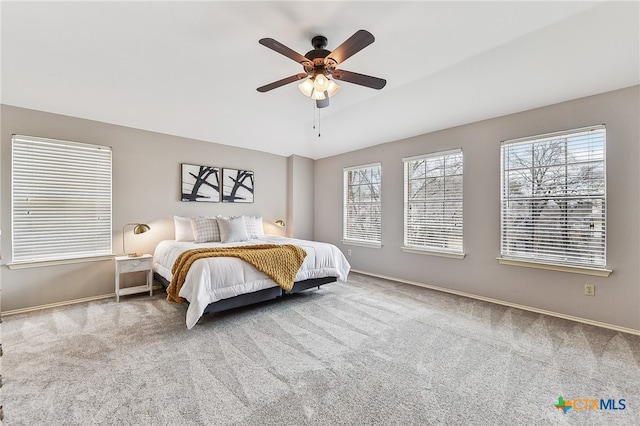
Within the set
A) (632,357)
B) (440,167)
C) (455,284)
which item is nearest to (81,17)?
(440,167)

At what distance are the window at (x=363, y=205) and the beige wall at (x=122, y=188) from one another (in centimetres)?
171

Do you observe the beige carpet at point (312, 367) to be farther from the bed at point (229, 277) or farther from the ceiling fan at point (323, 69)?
the ceiling fan at point (323, 69)

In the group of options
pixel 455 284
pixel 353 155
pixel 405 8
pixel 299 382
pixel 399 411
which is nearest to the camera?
pixel 399 411

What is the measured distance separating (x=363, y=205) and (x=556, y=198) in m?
2.89

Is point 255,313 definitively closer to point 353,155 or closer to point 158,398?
point 158,398

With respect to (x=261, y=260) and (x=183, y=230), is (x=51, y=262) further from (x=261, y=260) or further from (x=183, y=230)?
(x=261, y=260)

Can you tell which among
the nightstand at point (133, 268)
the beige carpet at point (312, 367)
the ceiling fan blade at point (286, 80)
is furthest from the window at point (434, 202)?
the nightstand at point (133, 268)

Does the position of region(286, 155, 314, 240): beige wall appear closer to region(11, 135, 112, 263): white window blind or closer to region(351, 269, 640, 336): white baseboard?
region(351, 269, 640, 336): white baseboard

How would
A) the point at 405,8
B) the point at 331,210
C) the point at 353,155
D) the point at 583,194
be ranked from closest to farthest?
the point at 405,8
the point at 583,194
the point at 353,155
the point at 331,210

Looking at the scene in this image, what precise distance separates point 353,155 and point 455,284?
2.90m

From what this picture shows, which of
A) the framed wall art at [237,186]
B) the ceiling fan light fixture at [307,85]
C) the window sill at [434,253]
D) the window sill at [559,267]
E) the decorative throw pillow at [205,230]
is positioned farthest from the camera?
the framed wall art at [237,186]

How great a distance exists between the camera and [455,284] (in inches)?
167

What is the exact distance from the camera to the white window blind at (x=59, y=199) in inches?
138

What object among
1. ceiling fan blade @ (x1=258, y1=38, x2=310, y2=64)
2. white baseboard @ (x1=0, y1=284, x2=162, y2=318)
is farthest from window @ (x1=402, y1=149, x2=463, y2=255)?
white baseboard @ (x1=0, y1=284, x2=162, y2=318)
